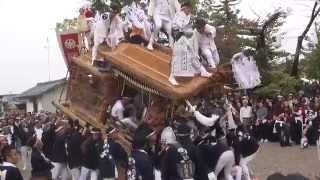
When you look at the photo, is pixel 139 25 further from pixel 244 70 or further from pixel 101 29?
pixel 244 70

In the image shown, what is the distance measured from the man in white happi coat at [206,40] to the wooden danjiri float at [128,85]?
1.13 ft

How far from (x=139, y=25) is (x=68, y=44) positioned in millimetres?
3558

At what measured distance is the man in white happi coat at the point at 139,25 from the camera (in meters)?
15.2

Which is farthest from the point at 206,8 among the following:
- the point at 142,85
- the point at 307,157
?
the point at 142,85

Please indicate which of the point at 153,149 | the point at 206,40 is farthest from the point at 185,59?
the point at 153,149

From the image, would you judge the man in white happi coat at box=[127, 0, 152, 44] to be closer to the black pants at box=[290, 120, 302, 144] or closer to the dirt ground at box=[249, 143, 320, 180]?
the dirt ground at box=[249, 143, 320, 180]

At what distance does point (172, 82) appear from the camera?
42.5 ft

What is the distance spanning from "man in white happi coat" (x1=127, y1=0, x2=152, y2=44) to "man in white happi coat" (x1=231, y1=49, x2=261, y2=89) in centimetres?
325

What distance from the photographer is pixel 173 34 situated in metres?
14.5

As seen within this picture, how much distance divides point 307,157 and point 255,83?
7416 millimetres

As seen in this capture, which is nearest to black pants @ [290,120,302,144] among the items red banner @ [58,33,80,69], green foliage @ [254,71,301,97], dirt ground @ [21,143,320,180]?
dirt ground @ [21,143,320,180]

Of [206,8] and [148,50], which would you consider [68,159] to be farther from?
[206,8]

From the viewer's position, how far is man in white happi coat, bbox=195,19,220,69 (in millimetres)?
12781

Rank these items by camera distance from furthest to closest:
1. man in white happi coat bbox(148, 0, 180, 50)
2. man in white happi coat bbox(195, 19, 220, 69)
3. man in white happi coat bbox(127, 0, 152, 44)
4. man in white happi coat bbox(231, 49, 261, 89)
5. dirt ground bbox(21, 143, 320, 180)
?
1. dirt ground bbox(21, 143, 320, 180)
2. man in white happi coat bbox(127, 0, 152, 44)
3. man in white happi coat bbox(148, 0, 180, 50)
4. man in white happi coat bbox(195, 19, 220, 69)
5. man in white happi coat bbox(231, 49, 261, 89)
